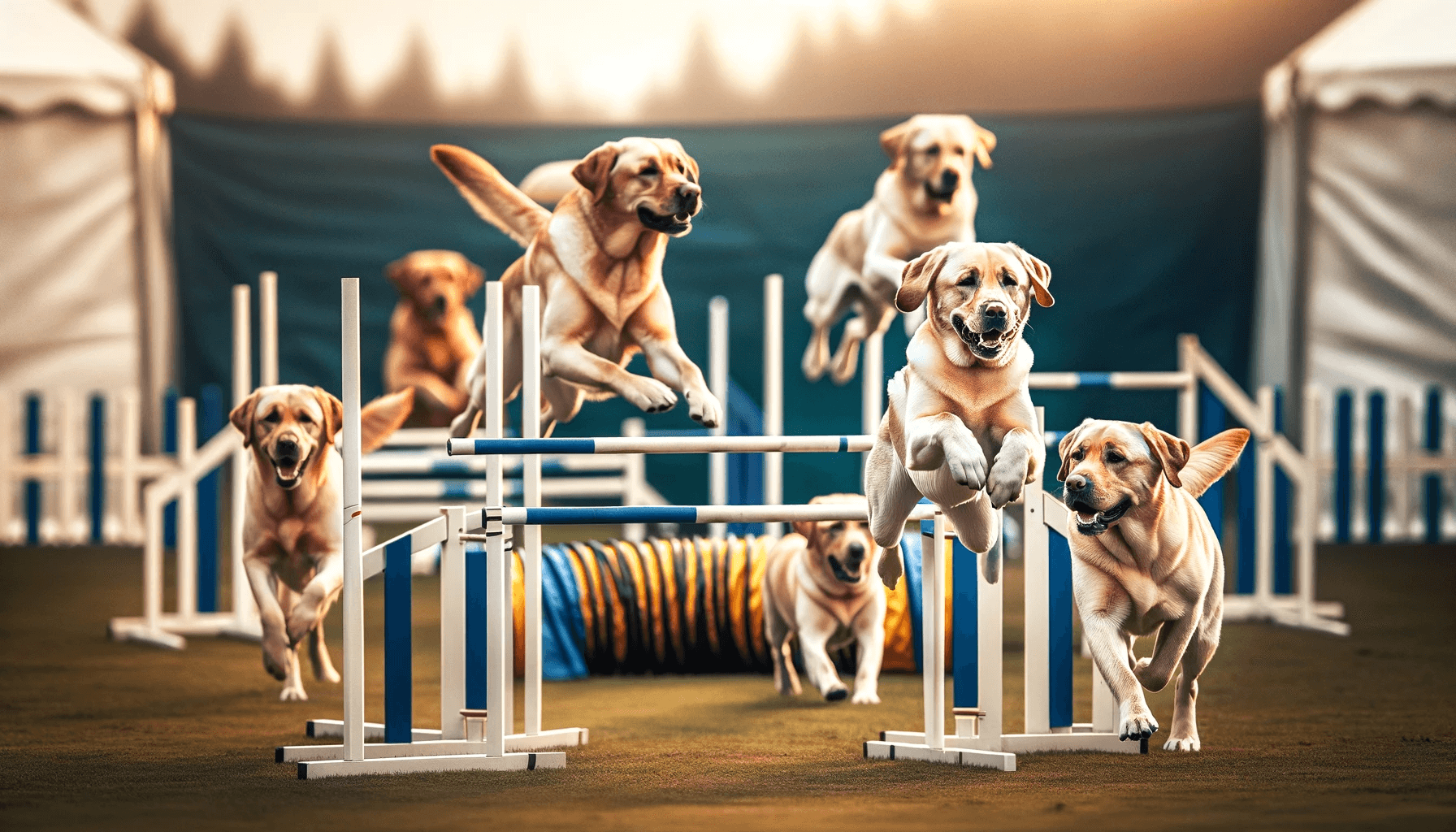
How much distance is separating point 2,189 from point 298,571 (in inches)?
317

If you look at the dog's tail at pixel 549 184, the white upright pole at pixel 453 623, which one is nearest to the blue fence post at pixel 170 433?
the dog's tail at pixel 549 184

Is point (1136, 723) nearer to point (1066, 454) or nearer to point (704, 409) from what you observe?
point (1066, 454)

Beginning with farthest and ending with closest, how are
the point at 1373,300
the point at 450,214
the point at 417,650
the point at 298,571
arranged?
the point at 450,214 → the point at 1373,300 → the point at 417,650 → the point at 298,571

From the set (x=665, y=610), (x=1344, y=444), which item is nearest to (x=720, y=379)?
(x=665, y=610)

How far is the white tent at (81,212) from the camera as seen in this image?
1123cm

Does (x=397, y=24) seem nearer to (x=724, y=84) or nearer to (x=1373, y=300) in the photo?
(x=724, y=84)

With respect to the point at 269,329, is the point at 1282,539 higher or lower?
lower

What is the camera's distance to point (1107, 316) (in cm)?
1160

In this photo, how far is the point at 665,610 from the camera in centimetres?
590

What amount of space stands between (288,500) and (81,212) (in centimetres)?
784

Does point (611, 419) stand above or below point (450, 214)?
below

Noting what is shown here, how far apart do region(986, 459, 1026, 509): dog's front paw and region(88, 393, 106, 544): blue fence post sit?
27.7ft

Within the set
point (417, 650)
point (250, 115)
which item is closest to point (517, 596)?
point (417, 650)

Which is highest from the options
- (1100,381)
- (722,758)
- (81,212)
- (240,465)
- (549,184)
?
(81,212)
